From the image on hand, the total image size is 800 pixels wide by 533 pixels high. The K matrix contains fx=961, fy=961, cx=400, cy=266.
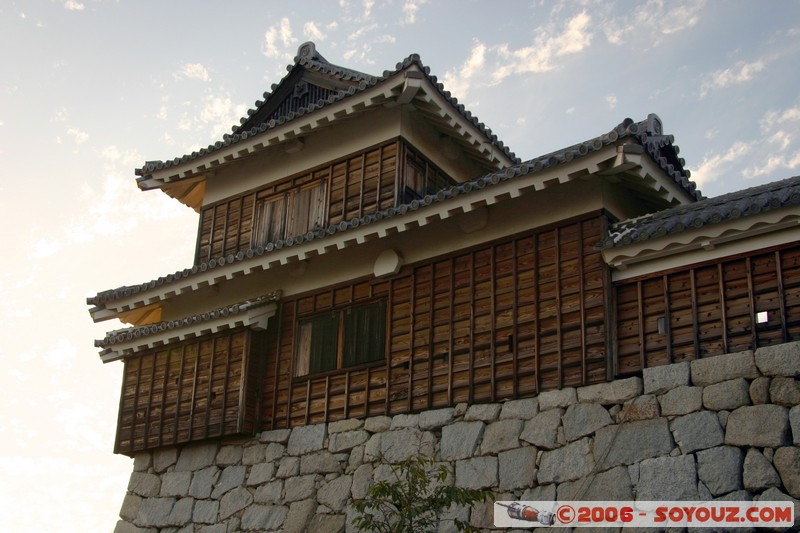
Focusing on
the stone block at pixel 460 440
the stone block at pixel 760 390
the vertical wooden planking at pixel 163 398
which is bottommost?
the stone block at pixel 460 440

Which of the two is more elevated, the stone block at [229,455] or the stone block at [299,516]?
the stone block at [229,455]

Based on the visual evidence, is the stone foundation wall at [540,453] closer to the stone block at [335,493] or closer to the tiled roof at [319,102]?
the stone block at [335,493]

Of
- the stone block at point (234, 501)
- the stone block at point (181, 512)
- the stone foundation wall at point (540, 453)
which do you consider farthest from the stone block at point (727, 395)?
the stone block at point (181, 512)

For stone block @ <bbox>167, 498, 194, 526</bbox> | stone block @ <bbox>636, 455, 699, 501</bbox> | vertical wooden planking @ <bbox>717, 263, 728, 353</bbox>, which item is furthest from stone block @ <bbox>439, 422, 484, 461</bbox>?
stone block @ <bbox>167, 498, 194, 526</bbox>

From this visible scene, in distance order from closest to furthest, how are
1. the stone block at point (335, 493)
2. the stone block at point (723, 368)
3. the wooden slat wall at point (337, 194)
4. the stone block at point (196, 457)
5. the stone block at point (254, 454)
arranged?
the stone block at point (723, 368) < the stone block at point (335, 493) < the stone block at point (254, 454) < the stone block at point (196, 457) < the wooden slat wall at point (337, 194)

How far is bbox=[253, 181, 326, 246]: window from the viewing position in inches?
601

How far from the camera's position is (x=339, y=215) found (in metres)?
14.9

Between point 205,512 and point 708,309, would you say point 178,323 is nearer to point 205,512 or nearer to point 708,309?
point 205,512

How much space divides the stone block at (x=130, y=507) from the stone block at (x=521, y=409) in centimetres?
643

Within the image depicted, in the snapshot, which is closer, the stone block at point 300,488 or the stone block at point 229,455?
the stone block at point 300,488

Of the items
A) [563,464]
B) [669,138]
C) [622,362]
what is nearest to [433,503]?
[563,464]

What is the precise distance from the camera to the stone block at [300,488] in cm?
1287

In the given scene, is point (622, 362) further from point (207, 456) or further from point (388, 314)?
point (207, 456)

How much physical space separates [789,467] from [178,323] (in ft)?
30.0
